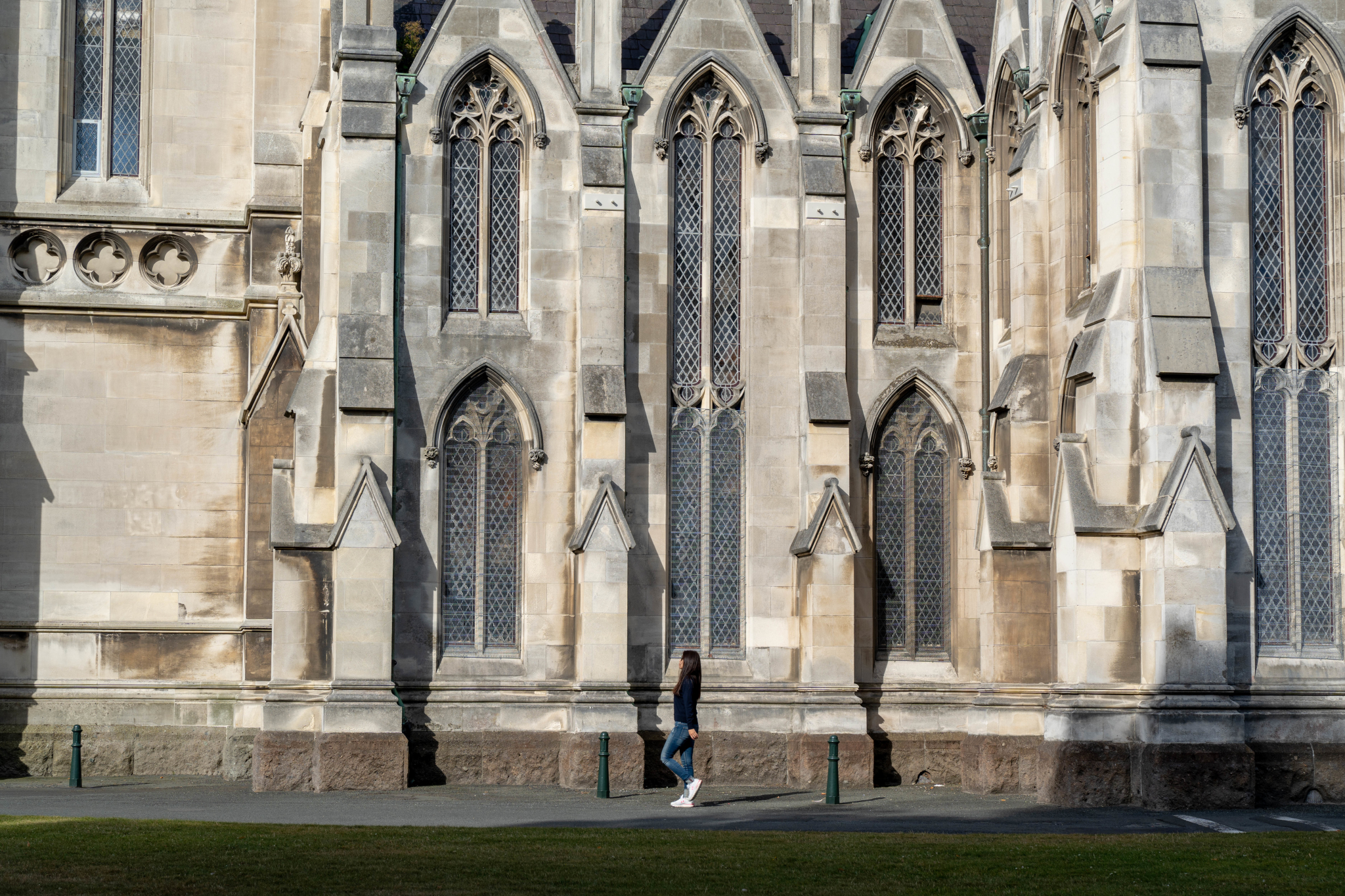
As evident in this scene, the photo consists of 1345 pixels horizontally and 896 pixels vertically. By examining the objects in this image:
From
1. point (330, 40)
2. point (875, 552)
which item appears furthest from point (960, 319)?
point (330, 40)

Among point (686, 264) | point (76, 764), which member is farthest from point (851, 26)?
point (76, 764)

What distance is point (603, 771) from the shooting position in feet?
74.9

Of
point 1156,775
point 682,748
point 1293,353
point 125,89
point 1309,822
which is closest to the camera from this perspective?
point 1309,822

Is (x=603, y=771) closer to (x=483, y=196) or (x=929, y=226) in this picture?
(x=483, y=196)

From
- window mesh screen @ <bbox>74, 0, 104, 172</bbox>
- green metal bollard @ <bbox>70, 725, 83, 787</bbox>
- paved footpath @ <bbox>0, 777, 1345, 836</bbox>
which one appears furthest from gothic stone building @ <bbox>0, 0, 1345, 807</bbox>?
green metal bollard @ <bbox>70, 725, 83, 787</bbox>

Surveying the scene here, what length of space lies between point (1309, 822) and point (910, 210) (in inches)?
416

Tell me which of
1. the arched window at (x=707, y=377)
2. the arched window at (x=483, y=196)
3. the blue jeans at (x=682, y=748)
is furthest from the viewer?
the arched window at (x=707, y=377)

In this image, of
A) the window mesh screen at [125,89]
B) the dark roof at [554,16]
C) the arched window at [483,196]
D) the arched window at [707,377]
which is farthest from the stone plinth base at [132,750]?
the dark roof at [554,16]

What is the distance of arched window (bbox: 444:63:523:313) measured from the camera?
25797 millimetres

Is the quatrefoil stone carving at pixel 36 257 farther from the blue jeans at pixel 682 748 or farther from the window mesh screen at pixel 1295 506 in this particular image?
the window mesh screen at pixel 1295 506

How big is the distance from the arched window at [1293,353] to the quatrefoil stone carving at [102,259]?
16747 mm

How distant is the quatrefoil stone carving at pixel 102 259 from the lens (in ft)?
94.9

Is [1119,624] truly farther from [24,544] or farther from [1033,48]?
[24,544]

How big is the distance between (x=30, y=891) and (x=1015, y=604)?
14280 mm
